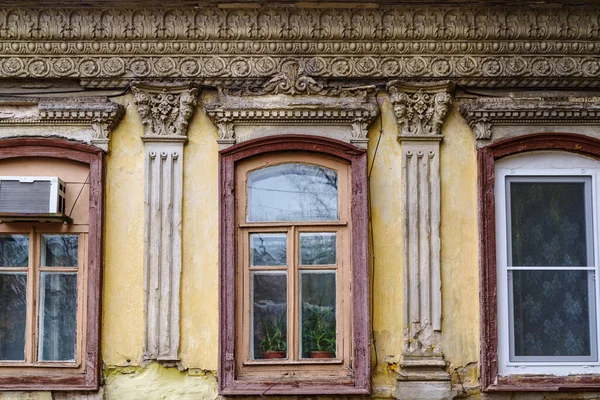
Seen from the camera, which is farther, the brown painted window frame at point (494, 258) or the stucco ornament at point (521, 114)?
the stucco ornament at point (521, 114)

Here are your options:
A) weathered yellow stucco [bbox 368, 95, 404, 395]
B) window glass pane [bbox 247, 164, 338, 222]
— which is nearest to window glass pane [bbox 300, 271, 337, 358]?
weathered yellow stucco [bbox 368, 95, 404, 395]

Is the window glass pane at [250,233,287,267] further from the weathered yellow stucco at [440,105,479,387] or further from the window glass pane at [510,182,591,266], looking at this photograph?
the window glass pane at [510,182,591,266]

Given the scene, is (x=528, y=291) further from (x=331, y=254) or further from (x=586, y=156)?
(x=331, y=254)

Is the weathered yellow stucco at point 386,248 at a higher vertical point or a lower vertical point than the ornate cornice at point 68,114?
lower

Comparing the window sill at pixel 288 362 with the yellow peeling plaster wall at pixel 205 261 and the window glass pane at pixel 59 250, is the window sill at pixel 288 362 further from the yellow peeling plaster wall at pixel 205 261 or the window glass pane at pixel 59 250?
the window glass pane at pixel 59 250

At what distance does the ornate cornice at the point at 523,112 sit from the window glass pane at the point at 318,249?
1390 millimetres

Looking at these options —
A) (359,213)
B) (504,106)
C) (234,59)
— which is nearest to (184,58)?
(234,59)

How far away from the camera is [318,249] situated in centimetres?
596

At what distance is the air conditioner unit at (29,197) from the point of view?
5.74 m

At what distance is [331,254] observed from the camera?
596cm

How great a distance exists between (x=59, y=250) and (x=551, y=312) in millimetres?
3783

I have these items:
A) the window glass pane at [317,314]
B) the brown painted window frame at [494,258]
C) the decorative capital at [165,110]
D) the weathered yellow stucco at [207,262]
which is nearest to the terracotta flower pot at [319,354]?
the window glass pane at [317,314]

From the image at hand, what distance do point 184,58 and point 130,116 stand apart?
0.61 m

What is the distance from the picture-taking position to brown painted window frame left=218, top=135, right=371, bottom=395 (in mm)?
5742
